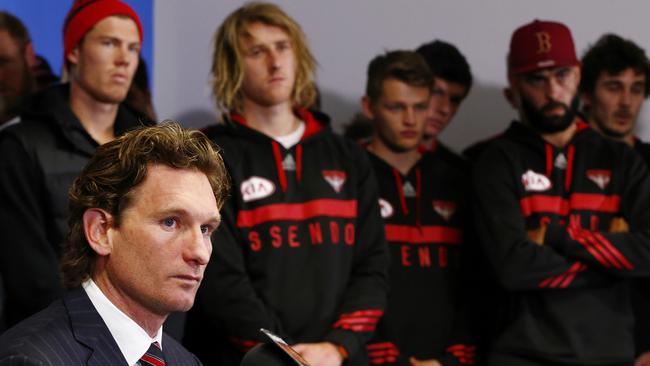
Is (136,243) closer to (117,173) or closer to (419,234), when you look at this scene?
(117,173)

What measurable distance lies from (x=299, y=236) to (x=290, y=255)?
2.6 inches

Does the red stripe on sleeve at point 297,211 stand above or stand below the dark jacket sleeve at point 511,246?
above

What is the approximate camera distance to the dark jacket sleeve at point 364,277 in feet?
10.8

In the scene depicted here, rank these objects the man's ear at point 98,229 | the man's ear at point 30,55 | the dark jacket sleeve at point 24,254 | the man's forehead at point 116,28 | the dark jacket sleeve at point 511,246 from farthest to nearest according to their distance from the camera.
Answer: the man's ear at point 30,55 → the dark jacket sleeve at point 511,246 → the man's forehead at point 116,28 → the dark jacket sleeve at point 24,254 → the man's ear at point 98,229

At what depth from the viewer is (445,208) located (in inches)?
155

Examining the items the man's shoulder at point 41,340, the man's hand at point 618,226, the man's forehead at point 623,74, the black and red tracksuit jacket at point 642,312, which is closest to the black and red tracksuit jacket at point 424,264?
the man's hand at point 618,226

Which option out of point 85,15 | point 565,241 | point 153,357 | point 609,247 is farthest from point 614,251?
point 153,357

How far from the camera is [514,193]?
148 inches

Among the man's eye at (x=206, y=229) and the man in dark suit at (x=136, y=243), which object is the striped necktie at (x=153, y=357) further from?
the man's eye at (x=206, y=229)

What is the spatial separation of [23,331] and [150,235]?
0.97ft

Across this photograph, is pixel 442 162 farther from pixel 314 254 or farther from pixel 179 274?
pixel 179 274

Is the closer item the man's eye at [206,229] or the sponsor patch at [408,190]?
the man's eye at [206,229]

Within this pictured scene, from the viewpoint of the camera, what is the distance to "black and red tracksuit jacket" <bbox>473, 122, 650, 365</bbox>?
3.56m

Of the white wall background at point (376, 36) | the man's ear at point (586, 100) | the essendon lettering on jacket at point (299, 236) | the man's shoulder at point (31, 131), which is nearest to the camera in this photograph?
the man's shoulder at point (31, 131)
